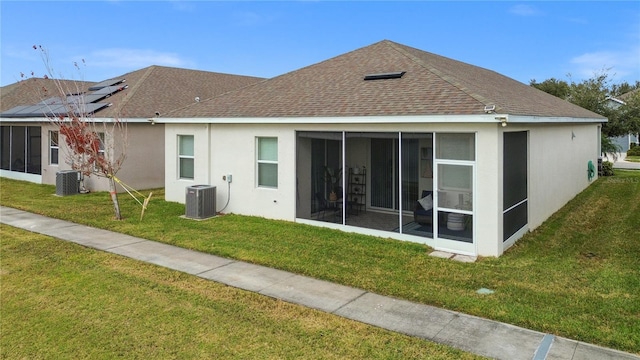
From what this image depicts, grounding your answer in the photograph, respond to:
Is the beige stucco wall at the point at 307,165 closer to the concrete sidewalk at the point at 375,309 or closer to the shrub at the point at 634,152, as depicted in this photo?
the concrete sidewalk at the point at 375,309

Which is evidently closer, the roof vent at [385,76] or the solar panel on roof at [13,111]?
the roof vent at [385,76]

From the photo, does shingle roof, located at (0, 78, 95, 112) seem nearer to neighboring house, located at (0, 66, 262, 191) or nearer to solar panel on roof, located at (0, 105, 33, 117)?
neighboring house, located at (0, 66, 262, 191)

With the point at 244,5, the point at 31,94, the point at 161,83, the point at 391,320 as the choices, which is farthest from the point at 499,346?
the point at 31,94

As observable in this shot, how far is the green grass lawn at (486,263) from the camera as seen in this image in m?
5.96

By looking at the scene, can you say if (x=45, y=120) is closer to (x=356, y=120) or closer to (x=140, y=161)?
(x=140, y=161)

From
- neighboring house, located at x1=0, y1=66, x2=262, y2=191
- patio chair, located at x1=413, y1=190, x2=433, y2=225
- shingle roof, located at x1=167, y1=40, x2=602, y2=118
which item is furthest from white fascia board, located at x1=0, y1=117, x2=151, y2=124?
patio chair, located at x1=413, y1=190, x2=433, y2=225

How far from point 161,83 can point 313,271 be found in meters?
16.7

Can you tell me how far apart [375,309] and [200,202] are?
7702 millimetres

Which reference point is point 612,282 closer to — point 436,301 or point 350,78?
point 436,301

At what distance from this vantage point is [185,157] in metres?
14.4

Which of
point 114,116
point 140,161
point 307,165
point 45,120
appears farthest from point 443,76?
point 45,120

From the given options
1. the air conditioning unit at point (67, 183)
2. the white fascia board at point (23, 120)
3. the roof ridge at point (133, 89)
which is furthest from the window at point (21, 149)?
the roof ridge at point (133, 89)

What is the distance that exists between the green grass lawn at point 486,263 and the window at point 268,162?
1.22m

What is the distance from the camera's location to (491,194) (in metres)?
8.65
